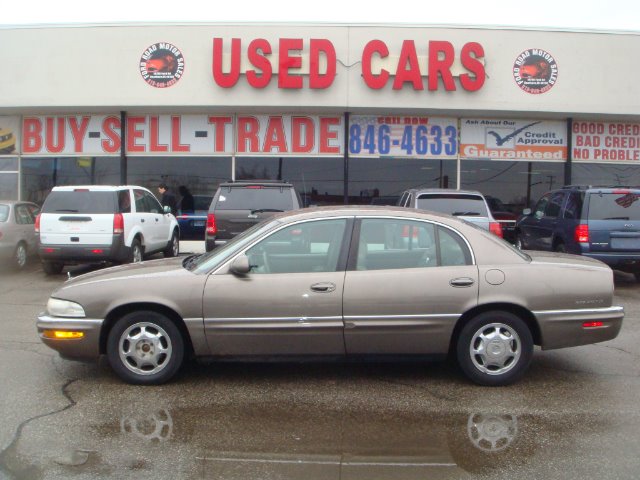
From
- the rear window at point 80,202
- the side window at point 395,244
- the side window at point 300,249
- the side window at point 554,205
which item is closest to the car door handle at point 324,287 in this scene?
the side window at point 300,249

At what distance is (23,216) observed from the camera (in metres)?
13.8

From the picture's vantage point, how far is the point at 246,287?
17.8 ft

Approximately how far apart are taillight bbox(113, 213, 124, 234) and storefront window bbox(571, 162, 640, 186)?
1202cm

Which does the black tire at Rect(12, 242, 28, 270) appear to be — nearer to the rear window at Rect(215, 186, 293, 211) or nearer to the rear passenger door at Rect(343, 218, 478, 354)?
the rear window at Rect(215, 186, 293, 211)

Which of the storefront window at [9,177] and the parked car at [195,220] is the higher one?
the storefront window at [9,177]

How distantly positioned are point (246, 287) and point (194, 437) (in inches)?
53.7

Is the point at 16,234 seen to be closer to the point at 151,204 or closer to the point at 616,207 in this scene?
the point at 151,204

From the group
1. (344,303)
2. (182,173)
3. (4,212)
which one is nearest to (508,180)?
(182,173)

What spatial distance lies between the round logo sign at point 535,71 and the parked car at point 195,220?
8.47 m

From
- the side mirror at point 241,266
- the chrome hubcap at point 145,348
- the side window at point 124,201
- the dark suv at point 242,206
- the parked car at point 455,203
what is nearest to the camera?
the side mirror at point 241,266

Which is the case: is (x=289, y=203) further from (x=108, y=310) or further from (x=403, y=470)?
(x=403, y=470)

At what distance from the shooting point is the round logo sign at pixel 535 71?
52.7 feet

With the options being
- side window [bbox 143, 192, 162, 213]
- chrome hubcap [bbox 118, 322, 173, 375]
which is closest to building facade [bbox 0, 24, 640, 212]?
side window [bbox 143, 192, 162, 213]

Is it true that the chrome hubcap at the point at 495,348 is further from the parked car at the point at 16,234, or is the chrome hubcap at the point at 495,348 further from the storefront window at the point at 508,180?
the storefront window at the point at 508,180
